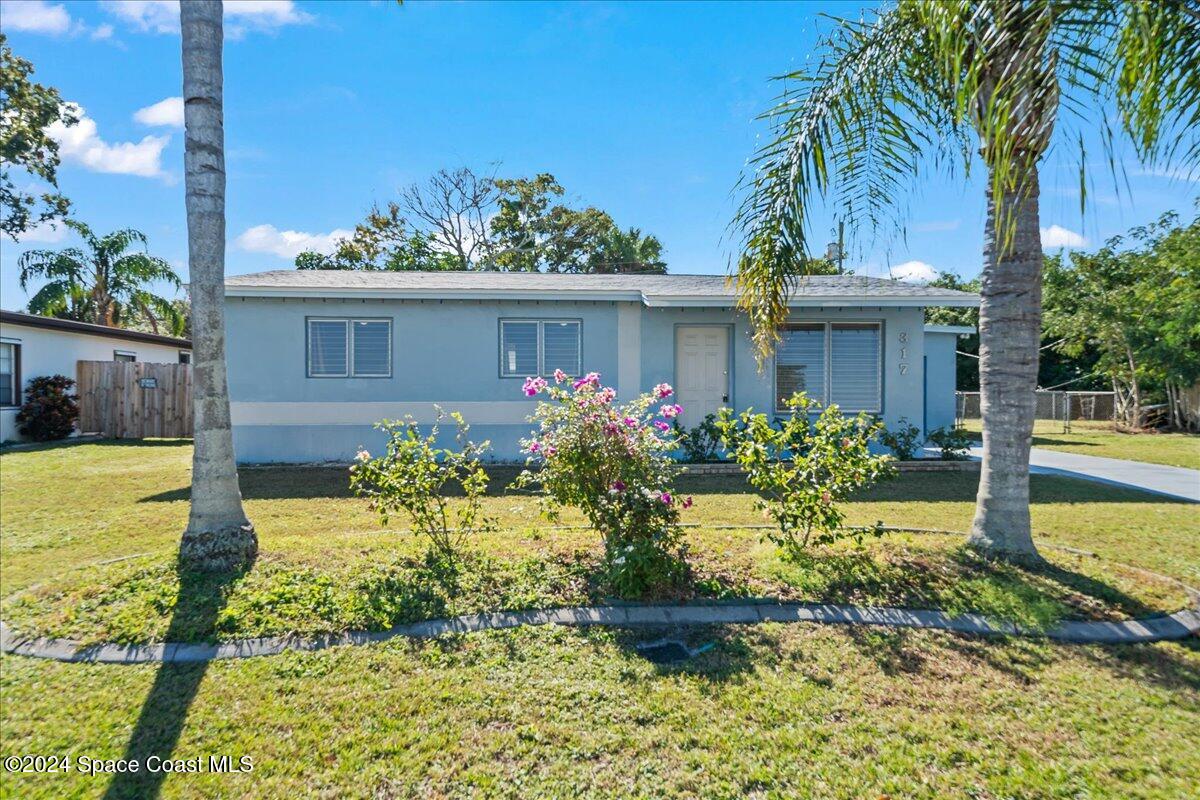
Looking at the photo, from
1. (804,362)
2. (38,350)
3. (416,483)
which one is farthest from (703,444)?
(38,350)

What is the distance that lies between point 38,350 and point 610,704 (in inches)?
591

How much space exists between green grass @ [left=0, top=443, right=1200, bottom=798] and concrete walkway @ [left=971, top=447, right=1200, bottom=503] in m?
5.44

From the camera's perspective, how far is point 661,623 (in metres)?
4.08

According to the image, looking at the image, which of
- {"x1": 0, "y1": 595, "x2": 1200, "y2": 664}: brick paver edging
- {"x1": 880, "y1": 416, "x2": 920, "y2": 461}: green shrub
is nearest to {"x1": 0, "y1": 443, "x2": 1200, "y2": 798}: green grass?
{"x1": 0, "y1": 595, "x2": 1200, "y2": 664}: brick paver edging

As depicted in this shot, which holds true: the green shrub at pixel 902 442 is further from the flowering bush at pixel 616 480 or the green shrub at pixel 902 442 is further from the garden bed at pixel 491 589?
the flowering bush at pixel 616 480

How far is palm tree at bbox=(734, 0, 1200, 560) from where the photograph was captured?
303cm

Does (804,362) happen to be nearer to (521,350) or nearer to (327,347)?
(521,350)

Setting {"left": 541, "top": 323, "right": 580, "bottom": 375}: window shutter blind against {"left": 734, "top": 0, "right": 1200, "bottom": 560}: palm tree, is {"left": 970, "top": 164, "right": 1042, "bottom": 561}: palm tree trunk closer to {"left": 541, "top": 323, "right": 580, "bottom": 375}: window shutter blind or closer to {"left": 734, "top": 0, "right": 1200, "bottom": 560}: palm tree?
{"left": 734, "top": 0, "right": 1200, "bottom": 560}: palm tree

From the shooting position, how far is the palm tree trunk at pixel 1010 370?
4.75 meters

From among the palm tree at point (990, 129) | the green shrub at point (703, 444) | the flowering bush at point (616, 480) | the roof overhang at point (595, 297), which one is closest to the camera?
the palm tree at point (990, 129)

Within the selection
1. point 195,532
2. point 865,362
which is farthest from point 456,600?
point 865,362

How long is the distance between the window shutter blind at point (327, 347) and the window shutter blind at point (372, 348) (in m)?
0.22

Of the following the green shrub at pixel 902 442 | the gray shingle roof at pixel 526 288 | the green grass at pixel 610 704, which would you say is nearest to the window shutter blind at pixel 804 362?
the gray shingle roof at pixel 526 288

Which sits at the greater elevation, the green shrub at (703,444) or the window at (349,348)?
the window at (349,348)
